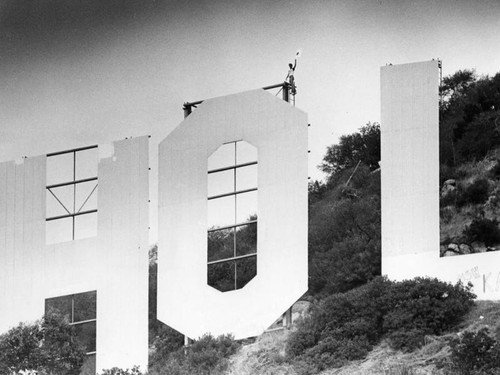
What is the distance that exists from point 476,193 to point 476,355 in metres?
7.65

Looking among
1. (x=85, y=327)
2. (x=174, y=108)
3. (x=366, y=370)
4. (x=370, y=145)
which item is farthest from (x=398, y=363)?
(x=85, y=327)

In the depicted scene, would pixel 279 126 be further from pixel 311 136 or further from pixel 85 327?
pixel 85 327

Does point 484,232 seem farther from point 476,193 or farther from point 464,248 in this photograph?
point 476,193

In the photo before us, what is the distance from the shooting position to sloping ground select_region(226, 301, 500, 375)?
61.0 ft

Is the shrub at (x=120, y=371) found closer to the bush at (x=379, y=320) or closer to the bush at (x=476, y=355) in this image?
the bush at (x=379, y=320)

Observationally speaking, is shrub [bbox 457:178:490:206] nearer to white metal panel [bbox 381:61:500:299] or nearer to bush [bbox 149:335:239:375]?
white metal panel [bbox 381:61:500:299]

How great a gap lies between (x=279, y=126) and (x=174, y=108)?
3928 millimetres

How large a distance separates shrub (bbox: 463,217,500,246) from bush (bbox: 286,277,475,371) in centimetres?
297

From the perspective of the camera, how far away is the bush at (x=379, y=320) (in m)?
19.6

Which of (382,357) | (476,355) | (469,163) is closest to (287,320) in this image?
(382,357)

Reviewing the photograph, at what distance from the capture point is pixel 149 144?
80.4 ft

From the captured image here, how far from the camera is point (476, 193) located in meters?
24.8

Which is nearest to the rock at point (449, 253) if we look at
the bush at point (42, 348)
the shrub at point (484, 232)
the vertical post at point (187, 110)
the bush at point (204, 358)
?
the shrub at point (484, 232)

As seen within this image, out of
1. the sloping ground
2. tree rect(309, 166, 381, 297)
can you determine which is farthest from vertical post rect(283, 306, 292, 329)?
tree rect(309, 166, 381, 297)
